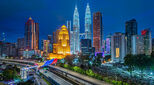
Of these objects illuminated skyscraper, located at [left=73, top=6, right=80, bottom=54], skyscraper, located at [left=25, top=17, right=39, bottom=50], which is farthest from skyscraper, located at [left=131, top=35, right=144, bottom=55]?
skyscraper, located at [left=25, top=17, right=39, bottom=50]

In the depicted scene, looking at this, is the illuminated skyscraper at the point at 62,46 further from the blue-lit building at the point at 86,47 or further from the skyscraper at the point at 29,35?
the skyscraper at the point at 29,35

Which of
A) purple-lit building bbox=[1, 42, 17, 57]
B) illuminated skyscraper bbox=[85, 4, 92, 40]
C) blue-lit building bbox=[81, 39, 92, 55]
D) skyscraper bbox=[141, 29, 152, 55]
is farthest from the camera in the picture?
illuminated skyscraper bbox=[85, 4, 92, 40]

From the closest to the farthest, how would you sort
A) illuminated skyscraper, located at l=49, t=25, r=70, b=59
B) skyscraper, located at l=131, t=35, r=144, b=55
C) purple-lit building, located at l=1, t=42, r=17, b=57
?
illuminated skyscraper, located at l=49, t=25, r=70, b=59 → skyscraper, located at l=131, t=35, r=144, b=55 → purple-lit building, located at l=1, t=42, r=17, b=57

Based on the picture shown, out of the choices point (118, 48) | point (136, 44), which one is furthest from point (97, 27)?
point (118, 48)

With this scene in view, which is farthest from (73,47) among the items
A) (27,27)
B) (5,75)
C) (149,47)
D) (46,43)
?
(5,75)

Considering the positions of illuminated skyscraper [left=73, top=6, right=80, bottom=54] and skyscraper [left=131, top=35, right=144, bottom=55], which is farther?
illuminated skyscraper [left=73, top=6, right=80, bottom=54]

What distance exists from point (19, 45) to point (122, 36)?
3849 inches

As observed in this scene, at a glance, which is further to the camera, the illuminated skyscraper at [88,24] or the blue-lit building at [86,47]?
the illuminated skyscraper at [88,24]

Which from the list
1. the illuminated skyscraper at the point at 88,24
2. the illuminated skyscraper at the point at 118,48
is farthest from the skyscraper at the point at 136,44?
the illuminated skyscraper at the point at 88,24

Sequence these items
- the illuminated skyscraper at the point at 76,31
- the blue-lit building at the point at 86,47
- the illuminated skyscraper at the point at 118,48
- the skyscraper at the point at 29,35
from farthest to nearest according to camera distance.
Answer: the illuminated skyscraper at the point at 76,31 → the skyscraper at the point at 29,35 → the blue-lit building at the point at 86,47 → the illuminated skyscraper at the point at 118,48

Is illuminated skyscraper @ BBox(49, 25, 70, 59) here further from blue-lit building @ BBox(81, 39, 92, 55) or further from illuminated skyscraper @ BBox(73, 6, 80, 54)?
illuminated skyscraper @ BBox(73, 6, 80, 54)

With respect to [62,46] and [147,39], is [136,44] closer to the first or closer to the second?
[147,39]

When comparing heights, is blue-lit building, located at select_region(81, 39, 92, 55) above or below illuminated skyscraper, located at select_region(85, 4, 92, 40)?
below

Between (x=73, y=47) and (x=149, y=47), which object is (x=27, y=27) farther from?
(x=149, y=47)
